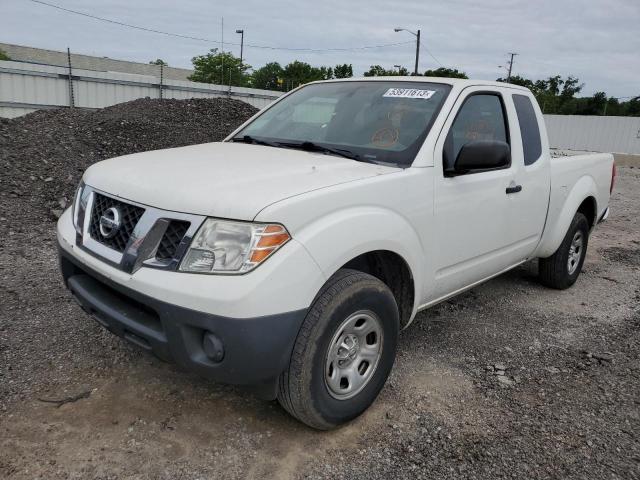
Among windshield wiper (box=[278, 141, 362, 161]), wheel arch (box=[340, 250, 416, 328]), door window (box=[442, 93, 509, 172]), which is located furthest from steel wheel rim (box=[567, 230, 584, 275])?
windshield wiper (box=[278, 141, 362, 161])

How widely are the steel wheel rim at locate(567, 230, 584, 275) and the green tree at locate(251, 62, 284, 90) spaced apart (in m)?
84.1

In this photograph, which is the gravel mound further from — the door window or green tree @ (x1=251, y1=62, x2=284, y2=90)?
green tree @ (x1=251, y1=62, x2=284, y2=90)

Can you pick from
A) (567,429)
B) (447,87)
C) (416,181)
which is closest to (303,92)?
(447,87)

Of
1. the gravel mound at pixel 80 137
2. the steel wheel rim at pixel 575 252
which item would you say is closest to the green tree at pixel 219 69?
the gravel mound at pixel 80 137

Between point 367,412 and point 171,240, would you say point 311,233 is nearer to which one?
point 171,240

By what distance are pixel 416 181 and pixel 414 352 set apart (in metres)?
1.34

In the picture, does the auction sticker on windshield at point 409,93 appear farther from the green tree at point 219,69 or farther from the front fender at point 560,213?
the green tree at point 219,69

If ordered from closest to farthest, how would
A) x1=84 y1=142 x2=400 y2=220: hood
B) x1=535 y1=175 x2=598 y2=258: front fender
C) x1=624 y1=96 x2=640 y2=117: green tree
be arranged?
→ x1=84 y1=142 x2=400 y2=220: hood → x1=535 y1=175 x2=598 y2=258: front fender → x1=624 y1=96 x2=640 y2=117: green tree

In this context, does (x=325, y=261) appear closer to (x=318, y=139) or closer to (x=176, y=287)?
(x=176, y=287)

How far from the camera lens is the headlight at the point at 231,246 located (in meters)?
2.24

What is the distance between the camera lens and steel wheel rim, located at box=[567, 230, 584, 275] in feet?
16.8

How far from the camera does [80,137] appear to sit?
376 inches

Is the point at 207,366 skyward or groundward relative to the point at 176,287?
groundward

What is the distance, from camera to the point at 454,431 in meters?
2.85
